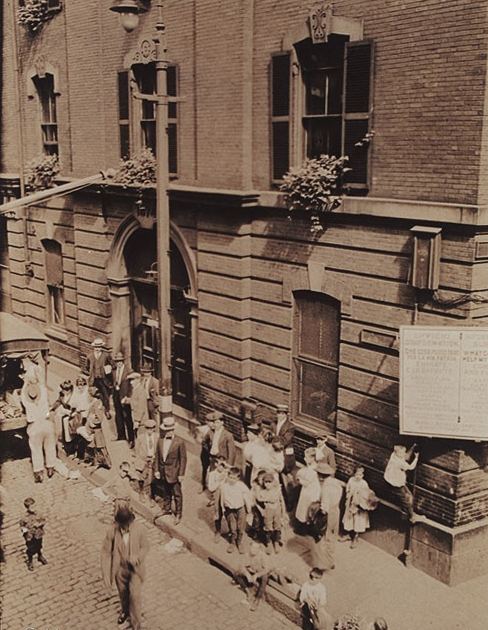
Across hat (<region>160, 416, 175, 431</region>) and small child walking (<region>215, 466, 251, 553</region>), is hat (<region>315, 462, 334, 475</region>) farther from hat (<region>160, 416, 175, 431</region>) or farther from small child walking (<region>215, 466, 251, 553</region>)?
hat (<region>160, 416, 175, 431</region>)

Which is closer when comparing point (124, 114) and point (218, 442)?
point (218, 442)

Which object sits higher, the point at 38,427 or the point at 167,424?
the point at 167,424

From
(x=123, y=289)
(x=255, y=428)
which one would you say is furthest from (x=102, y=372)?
(x=255, y=428)

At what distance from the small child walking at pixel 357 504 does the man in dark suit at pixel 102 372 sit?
7.78 m

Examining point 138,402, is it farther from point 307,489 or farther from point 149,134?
point 149,134

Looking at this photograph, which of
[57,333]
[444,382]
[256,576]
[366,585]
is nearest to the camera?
[256,576]

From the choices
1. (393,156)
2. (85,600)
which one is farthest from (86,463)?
(393,156)

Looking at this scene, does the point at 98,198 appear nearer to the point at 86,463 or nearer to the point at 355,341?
the point at 86,463

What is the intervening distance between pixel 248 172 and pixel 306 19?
9.95 feet

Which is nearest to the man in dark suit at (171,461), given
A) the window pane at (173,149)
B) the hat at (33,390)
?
the hat at (33,390)

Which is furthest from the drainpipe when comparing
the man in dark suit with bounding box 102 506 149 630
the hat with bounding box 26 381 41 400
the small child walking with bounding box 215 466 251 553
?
the man in dark suit with bounding box 102 506 149 630

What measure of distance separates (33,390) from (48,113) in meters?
9.63

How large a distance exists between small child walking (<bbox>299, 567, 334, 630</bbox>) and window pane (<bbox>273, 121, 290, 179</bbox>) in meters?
7.45

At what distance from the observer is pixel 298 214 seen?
13.8 meters
